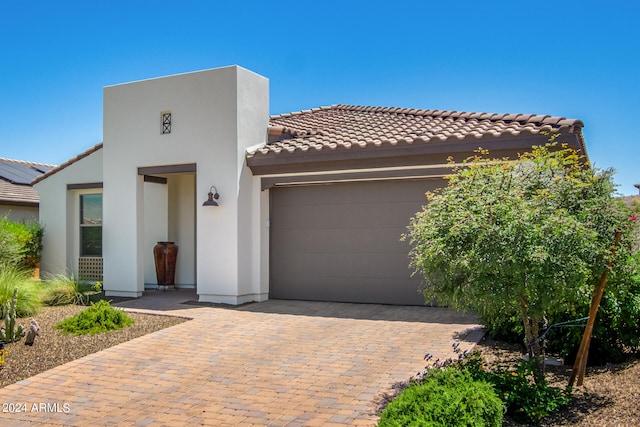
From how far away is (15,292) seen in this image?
351 inches

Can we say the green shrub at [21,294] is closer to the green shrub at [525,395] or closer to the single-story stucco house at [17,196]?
the green shrub at [525,395]

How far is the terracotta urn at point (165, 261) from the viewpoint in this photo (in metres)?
13.7

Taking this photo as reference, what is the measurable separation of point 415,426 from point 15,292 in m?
7.47

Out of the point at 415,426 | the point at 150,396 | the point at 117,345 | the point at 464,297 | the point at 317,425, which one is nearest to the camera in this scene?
the point at 415,426

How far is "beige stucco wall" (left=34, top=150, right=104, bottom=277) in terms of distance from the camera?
14.7 m

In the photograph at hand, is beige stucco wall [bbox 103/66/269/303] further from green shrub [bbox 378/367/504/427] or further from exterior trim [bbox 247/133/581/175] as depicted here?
green shrub [bbox 378/367/504/427]

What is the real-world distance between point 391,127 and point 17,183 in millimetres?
15628

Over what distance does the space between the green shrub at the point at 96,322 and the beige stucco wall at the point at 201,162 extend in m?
2.74

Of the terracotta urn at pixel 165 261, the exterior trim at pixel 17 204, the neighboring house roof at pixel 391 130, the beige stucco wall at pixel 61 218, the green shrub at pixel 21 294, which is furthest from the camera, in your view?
the exterior trim at pixel 17 204

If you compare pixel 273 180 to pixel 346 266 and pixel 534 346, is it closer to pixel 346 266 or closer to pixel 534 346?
pixel 346 266

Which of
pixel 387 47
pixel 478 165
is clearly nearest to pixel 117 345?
pixel 478 165

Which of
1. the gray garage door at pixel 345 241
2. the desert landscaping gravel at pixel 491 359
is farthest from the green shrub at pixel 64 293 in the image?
the gray garage door at pixel 345 241

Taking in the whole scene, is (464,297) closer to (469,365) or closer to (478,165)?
(469,365)

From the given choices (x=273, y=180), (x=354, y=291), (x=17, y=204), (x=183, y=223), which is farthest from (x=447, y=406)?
(x=17, y=204)
